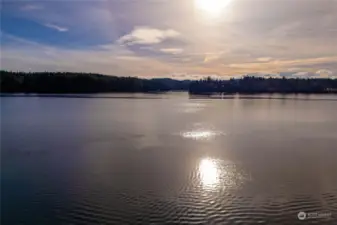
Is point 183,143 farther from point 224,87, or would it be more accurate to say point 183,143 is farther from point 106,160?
point 224,87

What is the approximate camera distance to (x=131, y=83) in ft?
145

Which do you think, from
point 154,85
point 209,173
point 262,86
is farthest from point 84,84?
point 209,173

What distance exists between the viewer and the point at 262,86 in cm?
4278

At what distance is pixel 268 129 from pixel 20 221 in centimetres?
885

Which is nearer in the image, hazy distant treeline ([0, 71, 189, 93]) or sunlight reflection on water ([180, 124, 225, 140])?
sunlight reflection on water ([180, 124, 225, 140])

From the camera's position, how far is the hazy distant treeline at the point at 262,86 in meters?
38.7

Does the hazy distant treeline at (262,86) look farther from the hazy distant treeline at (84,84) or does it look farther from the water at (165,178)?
the water at (165,178)

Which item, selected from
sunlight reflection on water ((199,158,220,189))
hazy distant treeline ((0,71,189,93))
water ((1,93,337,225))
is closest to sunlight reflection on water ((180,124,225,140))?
water ((1,93,337,225))

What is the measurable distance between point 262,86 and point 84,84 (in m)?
22.2

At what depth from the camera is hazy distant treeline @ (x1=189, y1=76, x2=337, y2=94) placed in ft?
127
